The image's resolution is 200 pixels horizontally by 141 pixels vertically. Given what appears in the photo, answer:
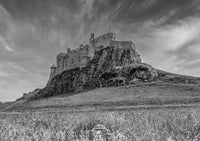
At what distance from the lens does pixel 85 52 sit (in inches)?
4998

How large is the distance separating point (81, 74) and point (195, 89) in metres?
67.5

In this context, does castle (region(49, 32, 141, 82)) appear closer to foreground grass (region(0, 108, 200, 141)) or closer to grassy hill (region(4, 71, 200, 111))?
grassy hill (region(4, 71, 200, 111))

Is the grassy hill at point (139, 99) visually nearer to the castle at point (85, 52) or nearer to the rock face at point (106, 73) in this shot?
the rock face at point (106, 73)

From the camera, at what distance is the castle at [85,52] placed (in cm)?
11693

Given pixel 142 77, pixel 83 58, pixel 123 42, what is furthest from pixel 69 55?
pixel 142 77

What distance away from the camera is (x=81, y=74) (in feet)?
380

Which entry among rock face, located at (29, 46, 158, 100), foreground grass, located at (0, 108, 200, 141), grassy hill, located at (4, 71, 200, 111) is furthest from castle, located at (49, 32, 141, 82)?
foreground grass, located at (0, 108, 200, 141)

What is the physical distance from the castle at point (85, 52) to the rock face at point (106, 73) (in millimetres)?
3550

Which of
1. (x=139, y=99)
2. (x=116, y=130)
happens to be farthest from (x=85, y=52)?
(x=116, y=130)

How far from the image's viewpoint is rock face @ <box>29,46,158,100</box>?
9494 centimetres

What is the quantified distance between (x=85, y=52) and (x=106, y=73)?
29362 mm

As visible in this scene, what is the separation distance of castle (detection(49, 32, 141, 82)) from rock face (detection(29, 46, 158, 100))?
140 inches

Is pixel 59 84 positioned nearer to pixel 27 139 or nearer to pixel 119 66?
pixel 119 66

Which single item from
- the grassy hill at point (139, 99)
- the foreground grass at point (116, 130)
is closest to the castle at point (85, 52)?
the grassy hill at point (139, 99)
